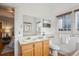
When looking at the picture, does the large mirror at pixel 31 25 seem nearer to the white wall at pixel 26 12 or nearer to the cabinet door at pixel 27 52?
the white wall at pixel 26 12

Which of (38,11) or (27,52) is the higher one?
(38,11)

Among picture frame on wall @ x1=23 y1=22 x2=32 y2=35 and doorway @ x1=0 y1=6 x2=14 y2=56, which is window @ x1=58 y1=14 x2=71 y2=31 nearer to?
picture frame on wall @ x1=23 y1=22 x2=32 y2=35

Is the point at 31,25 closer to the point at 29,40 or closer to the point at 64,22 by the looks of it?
the point at 29,40

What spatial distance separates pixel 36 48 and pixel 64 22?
538 mm

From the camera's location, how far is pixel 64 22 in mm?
1603

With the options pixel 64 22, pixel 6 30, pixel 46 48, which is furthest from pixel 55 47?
pixel 6 30

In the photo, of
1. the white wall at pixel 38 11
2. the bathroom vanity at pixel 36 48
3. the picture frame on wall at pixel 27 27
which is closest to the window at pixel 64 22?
the white wall at pixel 38 11

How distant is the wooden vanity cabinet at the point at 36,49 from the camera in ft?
5.21

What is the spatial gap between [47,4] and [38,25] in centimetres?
32

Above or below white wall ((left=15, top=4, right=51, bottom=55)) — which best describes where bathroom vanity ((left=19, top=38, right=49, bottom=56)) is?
below

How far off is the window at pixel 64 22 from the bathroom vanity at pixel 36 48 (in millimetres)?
280

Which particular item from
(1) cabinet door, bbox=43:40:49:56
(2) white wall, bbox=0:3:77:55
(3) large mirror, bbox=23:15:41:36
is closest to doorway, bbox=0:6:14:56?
(2) white wall, bbox=0:3:77:55

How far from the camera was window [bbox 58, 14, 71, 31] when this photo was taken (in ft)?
5.20

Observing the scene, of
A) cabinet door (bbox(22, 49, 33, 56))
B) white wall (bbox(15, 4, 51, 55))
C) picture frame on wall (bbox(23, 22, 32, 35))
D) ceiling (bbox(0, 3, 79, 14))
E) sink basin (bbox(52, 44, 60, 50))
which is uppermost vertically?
ceiling (bbox(0, 3, 79, 14))
